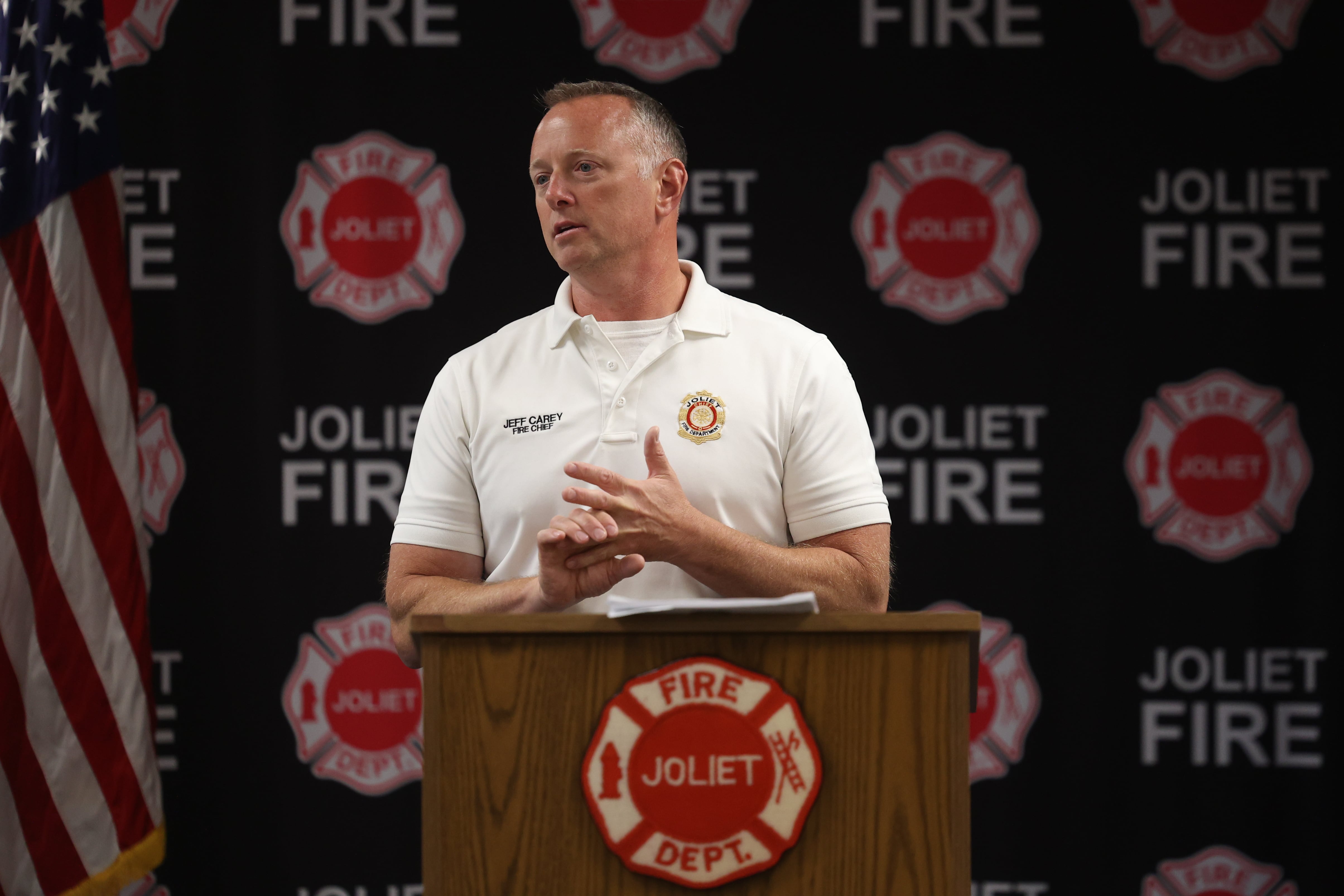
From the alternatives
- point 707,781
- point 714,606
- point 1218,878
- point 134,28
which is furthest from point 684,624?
point 134,28

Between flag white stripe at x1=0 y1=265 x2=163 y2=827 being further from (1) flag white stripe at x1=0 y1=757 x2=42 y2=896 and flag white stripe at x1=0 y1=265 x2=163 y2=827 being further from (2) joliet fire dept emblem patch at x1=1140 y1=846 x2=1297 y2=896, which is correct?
(2) joliet fire dept emblem patch at x1=1140 y1=846 x2=1297 y2=896

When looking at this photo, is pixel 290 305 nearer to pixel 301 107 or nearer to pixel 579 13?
pixel 301 107

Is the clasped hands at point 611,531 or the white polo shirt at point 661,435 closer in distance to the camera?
the clasped hands at point 611,531

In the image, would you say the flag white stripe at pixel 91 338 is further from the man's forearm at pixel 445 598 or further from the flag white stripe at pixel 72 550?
the man's forearm at pixel 445 598

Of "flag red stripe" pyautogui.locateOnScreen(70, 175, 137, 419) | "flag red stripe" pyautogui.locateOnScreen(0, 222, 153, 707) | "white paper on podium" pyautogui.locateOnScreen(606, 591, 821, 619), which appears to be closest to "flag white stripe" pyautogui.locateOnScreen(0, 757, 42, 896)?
"flag red stripe" pyautogui.locateOnScreen(0, 222, 153, 707)

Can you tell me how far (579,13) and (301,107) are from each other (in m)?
0.75

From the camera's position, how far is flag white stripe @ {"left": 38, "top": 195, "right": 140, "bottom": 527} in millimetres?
2775

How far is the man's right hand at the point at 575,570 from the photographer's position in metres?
1.49

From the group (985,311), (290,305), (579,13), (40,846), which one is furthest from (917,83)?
(40,846)

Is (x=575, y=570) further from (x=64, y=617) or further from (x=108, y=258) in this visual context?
(x=108, y=258)

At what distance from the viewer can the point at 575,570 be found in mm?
1534

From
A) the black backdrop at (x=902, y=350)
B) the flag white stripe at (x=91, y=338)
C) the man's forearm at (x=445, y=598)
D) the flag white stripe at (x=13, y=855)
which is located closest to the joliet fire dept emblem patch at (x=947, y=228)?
the black backdrop at (x=902, y=350)

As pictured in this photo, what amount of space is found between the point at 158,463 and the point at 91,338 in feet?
1.19

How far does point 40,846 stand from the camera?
8.72 feet
